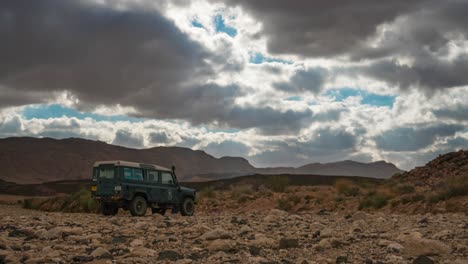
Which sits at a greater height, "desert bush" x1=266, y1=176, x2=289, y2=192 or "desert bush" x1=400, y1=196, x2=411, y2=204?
"desert bush" x1=266, y1=176, x2=289, y2=192

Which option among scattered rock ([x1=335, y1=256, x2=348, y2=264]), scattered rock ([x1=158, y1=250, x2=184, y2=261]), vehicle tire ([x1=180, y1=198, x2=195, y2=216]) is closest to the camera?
scattered rock ([x1=335, y1=256, x2=348, y2=264])

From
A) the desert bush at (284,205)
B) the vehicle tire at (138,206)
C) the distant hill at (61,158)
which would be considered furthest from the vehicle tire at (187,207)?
the distant hill at (61,158)

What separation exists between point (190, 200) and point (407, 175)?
2739 centimetres

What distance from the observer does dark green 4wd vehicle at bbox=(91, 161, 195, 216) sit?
19.6 meters

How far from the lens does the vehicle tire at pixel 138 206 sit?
1984cm

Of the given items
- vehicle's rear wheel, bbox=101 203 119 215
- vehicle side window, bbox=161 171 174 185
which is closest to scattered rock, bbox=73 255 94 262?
vehicle side window, bbox=161 171 174 185

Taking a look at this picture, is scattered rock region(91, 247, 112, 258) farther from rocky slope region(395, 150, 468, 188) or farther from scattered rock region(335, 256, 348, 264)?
rocky slope region(395, 150, 468, 188)

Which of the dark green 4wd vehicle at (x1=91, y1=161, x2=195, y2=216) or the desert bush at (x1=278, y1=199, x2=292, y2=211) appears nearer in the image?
the dark green 4wd vehicle at (x1=91, y1=161, x2=195, y2=216)

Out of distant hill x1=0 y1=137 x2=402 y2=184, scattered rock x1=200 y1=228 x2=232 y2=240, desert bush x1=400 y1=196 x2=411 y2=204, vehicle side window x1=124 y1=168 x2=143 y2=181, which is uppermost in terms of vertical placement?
distant hill x1=0 y1=137 x2=402 y2=184

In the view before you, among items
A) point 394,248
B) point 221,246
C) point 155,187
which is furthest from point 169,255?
point 155,187

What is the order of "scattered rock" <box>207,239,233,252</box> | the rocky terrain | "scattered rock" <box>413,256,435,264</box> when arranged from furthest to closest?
"scattered rock" <box>207,239,233,252</box>, the rocky terrain, "scattered rock" <box>413,256,435,264</box>

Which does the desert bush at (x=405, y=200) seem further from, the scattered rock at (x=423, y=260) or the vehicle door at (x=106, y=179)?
the scattered rock at (x=423, y=260)

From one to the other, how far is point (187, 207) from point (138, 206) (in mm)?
3127

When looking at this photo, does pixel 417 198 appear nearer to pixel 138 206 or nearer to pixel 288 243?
pixel 138 206
